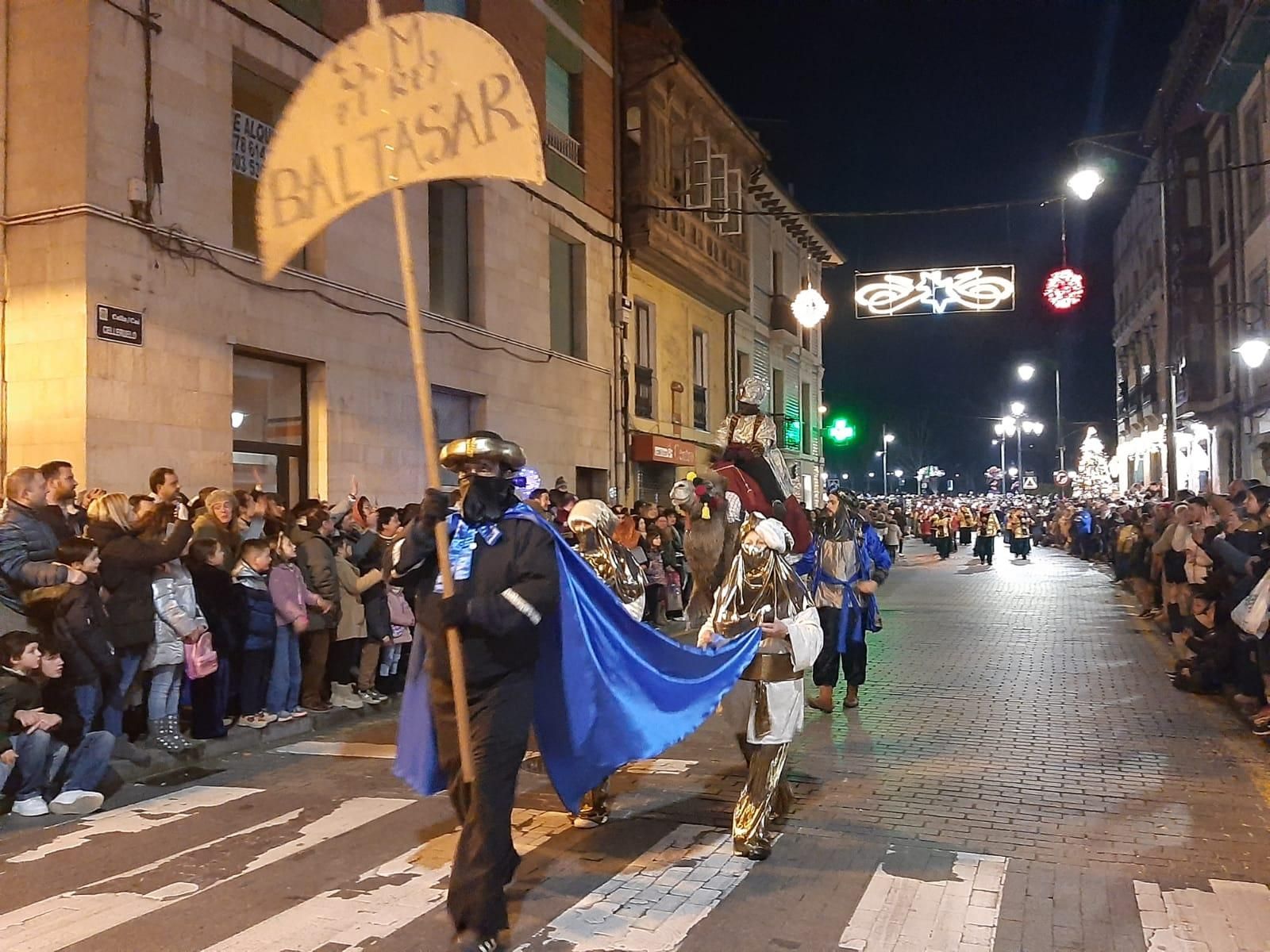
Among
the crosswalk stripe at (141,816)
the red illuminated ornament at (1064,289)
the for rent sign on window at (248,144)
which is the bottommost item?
the crosswalk stripe at (141,816)

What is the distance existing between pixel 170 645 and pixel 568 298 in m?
14.1

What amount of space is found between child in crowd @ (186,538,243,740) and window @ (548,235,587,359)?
12.5 meters

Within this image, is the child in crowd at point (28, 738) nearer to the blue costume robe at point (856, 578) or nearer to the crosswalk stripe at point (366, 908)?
the crosswalk stripe at point (366, 908)

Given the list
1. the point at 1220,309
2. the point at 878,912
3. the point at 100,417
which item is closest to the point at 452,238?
the point at 100,417

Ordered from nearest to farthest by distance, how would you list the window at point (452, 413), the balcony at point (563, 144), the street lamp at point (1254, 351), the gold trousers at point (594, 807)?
the gold trousers at point (594, 807)
the window at point (452, 413)
the balcony at point (563, 144)
the street lamp at point (1254, 351)

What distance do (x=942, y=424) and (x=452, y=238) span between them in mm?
82474

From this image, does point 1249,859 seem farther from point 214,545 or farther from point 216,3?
point 216,3

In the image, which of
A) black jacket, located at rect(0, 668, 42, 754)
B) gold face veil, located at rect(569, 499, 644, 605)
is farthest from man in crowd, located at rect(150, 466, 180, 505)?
gold face veil, located at rect(569, 499, 644, 605)

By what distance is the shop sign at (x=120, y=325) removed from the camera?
10.4 m

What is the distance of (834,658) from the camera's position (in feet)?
33.5

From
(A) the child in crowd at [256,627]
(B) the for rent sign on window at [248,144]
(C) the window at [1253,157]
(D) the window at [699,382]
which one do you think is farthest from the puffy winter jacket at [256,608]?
(C) the window at [1253,157]

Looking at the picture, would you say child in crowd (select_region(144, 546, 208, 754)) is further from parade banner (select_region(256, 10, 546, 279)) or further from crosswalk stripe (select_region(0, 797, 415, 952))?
parade banner (select_region(256, 10, 546, 279))

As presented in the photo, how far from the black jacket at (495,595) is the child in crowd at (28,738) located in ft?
11.3

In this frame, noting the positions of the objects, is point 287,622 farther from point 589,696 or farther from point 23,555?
point 589,696
